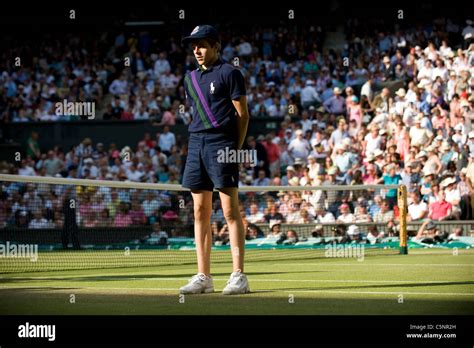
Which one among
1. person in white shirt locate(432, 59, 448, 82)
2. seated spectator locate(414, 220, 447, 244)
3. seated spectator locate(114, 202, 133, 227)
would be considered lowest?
seated spectator locate(414, 220, 447, 244)

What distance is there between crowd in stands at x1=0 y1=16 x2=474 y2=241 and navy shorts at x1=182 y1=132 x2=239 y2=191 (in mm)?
8348

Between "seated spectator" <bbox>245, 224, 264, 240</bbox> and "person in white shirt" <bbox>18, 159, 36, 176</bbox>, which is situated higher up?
"person in white shirt" <bbox>18, 159, 36, 176</bbox>

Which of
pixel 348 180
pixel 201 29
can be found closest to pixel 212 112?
pixel 201 29

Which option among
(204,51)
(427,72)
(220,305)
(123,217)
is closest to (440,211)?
(427,72)

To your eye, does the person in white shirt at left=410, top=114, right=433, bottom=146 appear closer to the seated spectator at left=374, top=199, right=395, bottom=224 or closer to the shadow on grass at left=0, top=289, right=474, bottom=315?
the seated spectator at left=374, top=199, right=395, bottom=224

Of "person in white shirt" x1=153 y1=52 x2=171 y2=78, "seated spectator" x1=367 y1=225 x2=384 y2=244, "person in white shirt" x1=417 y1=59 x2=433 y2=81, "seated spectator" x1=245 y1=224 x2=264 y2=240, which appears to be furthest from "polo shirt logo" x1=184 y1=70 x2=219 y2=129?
"person in white shirt" x1=153 y1=52 x2=171 y2=78

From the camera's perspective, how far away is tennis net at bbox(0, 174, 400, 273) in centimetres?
1784

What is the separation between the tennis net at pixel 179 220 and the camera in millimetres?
17844

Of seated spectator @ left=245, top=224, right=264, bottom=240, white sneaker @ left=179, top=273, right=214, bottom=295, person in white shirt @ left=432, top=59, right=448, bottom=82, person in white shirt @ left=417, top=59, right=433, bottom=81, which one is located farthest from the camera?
person in white shirt @ left=417, top=59, right=433, bottom=81

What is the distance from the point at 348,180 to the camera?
877 inches

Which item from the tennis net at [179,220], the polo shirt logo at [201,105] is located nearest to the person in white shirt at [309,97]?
the tennis net at [179,220]

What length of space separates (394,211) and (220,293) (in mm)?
9082

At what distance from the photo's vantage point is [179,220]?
19.2 m
